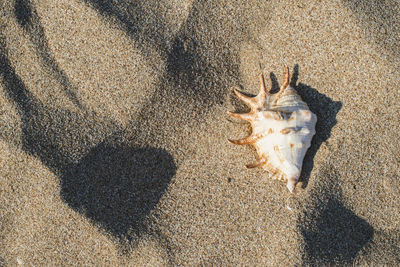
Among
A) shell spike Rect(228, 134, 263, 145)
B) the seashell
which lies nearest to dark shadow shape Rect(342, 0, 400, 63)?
the seashell

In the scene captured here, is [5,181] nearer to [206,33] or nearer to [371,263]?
[206,33]

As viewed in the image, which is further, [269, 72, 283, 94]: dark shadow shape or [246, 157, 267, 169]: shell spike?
[269, 72, 283, 94]: dark shadow shape

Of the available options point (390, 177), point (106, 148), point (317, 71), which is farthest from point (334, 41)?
point (106, 148)

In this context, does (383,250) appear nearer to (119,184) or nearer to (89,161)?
(119,184)

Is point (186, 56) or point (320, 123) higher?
point (320, 123)

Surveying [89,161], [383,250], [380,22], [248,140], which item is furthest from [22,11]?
[383,250]

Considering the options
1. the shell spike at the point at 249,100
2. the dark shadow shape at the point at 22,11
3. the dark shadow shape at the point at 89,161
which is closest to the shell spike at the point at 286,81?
the shell spike at the point at 249,100

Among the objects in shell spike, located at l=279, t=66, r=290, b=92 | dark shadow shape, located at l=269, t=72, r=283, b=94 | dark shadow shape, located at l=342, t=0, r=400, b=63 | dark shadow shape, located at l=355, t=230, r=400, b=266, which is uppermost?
dark shadow shape, located at l=342, t=0, r=400, b=63

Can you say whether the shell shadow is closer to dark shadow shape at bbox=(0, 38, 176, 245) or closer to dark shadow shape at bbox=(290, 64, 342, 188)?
dark shadow shape at bbox=(290, 64, 342, 188)
